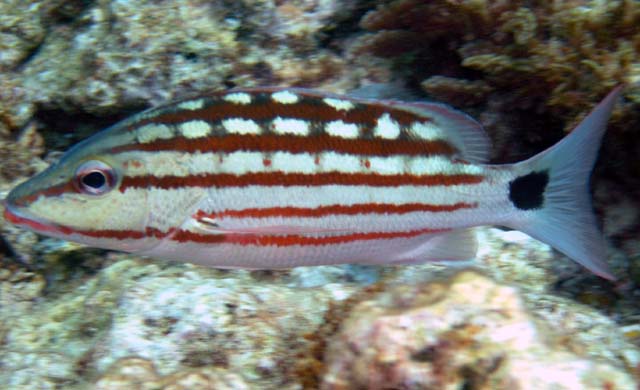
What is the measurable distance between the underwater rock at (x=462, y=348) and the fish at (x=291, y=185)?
0.46 m

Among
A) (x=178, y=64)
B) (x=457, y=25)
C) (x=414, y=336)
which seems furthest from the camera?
(x=178, y=64)

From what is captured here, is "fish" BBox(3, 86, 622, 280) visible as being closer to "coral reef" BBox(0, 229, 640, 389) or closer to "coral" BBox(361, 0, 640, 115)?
"coral reef" BBox(0, 229, 640, 389)

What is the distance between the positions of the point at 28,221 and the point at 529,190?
2278 mm

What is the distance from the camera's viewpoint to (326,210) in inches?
95.2

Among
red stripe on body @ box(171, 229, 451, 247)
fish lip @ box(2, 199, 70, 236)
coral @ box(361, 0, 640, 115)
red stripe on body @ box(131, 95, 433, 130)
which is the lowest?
red stripe on body @ box(171, 229, 451, 247)

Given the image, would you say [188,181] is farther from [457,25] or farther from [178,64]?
[457,25]

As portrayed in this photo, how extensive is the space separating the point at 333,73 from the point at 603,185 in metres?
2.03

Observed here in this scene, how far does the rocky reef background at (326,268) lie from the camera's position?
2.07 metres

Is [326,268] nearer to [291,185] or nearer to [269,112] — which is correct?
[291,185]

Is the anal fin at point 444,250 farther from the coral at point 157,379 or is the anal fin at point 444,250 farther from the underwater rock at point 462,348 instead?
the coral at point 157,379

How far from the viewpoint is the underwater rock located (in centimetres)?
191

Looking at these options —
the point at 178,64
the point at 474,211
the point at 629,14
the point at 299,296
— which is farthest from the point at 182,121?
the point at 629,14

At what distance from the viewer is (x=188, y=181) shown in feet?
7.77

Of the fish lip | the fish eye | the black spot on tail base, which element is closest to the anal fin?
the black spot on tail base
